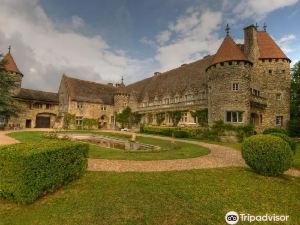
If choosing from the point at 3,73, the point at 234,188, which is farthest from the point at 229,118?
the point at 3,73

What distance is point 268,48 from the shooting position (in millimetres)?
26719

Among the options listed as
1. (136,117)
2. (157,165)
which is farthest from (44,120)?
(157,165)

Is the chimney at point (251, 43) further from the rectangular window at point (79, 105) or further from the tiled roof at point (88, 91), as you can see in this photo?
the rectangular window at point (79, 105)

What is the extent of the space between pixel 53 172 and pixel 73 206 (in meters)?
1.25

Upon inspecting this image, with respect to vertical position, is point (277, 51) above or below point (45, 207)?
above

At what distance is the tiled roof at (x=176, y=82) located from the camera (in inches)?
1185

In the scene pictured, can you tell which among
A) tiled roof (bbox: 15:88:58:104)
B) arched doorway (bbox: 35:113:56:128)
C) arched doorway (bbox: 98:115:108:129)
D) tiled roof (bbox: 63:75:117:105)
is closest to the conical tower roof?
tiled roof (bbox: 15:88:58:104)

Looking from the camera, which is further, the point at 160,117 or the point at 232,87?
the point at 160,117

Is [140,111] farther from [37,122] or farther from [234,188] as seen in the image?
[234,188]

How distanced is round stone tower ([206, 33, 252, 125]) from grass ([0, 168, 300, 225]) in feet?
48.9

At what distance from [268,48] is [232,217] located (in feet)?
92.7

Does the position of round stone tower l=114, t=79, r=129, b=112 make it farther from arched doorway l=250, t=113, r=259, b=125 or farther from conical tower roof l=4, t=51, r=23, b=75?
arched doorway l=250, t=113, r=259, b=125

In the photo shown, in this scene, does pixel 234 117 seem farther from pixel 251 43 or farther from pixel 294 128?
pixel 251 43

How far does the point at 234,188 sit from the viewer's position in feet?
22.2
